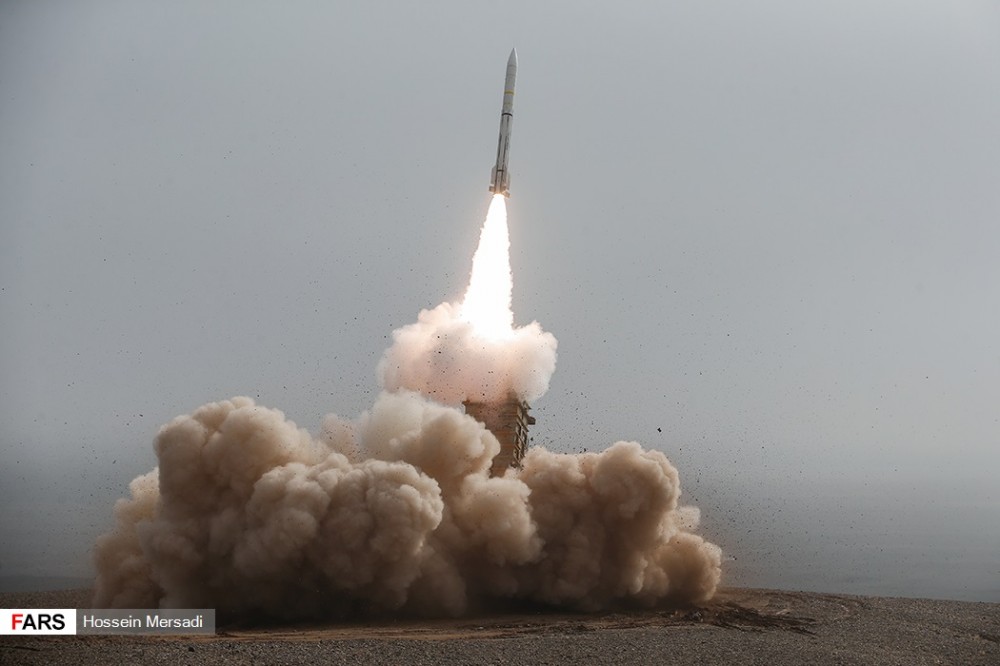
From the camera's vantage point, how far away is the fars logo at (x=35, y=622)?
25.0 metres

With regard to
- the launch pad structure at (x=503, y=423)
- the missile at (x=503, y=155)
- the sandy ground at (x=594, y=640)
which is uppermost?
the missile at (x=503, y=155)

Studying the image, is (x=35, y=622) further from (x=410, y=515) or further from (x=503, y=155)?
(x=503, y=155)

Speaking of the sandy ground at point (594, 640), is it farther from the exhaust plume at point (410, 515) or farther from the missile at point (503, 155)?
the missile at point (503, 155)

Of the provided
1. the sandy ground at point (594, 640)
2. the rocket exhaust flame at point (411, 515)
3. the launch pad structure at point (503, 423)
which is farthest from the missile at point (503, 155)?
the sandy ground at point (594, 640)

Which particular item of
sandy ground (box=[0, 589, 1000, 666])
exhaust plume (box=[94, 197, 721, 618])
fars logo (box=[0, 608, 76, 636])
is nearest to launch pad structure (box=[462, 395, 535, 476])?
exhaust plume (box=[94, 197, 721, 618])

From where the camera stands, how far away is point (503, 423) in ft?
120

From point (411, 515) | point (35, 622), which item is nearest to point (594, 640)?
point (411, 515)

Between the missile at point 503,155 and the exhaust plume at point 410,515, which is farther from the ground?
the missile at point 503,155

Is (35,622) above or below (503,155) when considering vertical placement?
below

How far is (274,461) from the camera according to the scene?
3203 cm

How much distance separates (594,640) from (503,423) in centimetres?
1151

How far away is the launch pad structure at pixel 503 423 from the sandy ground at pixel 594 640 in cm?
658

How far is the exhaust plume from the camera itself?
29625mm

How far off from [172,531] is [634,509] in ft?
51.0
